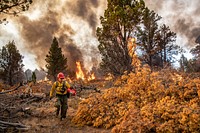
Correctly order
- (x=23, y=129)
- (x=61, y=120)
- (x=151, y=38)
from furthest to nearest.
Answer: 1. (x=151, y=38)
2. (x=61, y=120)
3. (x=23, y=129)

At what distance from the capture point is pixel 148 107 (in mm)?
7473

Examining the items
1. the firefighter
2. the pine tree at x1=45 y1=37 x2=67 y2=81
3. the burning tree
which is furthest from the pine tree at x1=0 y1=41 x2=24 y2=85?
the firefighter

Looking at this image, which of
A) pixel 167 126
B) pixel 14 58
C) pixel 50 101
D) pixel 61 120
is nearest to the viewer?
pixel 167 126

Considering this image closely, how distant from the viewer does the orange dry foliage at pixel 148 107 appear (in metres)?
6.50

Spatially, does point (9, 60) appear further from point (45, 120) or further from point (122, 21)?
point (45, 120)

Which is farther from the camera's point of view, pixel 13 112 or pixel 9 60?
pixel 9 60

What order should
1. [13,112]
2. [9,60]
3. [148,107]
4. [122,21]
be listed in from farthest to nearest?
[9,60] < [122,21] < [13,112] < [148,107]

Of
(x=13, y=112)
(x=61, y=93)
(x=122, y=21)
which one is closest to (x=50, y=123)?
(x=61, y=93)

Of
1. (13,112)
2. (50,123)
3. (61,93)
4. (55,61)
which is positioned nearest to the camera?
(50,123)

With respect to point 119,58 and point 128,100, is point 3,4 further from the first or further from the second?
point 119,58

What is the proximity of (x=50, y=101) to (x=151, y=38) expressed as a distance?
60.0ft

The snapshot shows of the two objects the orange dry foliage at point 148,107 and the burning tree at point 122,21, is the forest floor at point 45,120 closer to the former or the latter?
the orange dry foliage at point 148,107

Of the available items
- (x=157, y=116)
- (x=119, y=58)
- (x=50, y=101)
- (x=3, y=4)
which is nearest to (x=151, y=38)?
(x=119, y=58)

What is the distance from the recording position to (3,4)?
11.4 m
